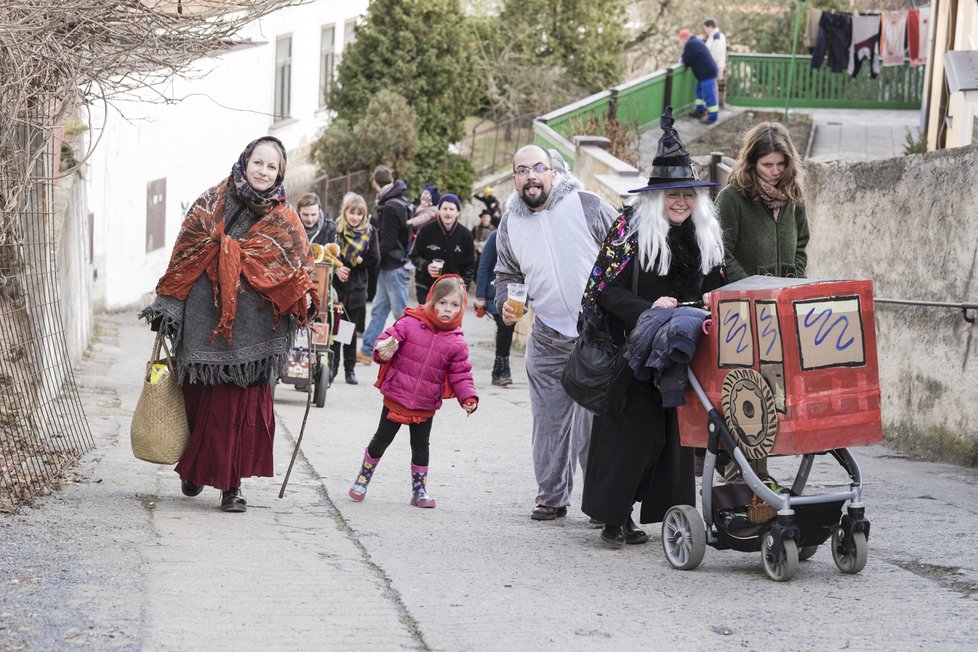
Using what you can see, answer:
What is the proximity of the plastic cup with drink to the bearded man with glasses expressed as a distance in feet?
0.07

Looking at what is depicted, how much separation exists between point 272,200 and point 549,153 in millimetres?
1488

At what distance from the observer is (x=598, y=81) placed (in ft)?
110

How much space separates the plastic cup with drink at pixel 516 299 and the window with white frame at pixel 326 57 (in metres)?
23.4

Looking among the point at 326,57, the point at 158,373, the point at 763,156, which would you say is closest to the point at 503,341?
the point at 763,156

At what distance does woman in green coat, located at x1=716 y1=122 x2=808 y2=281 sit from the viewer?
6.82 metres

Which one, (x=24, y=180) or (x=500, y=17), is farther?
(x=500, y=17)

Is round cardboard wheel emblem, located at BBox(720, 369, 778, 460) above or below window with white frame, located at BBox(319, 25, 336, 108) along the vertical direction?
below

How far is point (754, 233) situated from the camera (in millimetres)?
6930

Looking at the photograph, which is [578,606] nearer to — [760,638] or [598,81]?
[760,638]

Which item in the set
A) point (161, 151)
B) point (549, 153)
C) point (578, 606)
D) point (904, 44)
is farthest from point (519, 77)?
point (578, 606)

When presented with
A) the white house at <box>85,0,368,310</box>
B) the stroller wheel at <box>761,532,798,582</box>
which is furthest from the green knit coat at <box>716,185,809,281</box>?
the white house at <box>85,0,368,310</box>

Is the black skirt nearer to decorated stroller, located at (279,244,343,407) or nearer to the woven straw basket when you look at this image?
the woven straw basket

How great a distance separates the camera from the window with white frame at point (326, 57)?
3022cm

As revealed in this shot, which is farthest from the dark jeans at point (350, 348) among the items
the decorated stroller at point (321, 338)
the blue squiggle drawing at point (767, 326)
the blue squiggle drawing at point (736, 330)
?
the blue squiggle drawing at point (767, 326)
